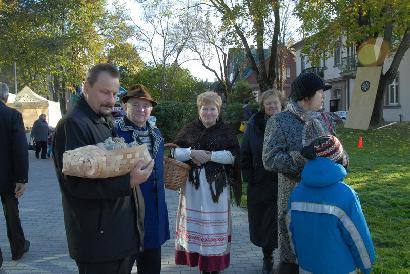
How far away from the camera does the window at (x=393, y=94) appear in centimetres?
3594

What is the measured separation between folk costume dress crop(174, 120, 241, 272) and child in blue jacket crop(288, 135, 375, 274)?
1.68 metres

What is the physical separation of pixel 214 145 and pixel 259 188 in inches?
28.0

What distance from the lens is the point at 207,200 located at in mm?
4703

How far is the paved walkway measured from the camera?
520 cm

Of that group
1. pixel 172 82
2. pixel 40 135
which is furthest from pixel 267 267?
pixel 172 82

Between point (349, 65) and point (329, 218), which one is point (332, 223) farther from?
point (349, 65)

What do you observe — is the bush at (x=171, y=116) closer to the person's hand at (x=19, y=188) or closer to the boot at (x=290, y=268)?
the person's hand at (x=19, y=188)

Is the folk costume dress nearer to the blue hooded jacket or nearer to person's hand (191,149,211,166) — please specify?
person's hand (191,149,211,166)

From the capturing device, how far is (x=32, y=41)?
2089 cm

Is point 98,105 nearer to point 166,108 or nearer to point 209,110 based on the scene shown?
point 209,110

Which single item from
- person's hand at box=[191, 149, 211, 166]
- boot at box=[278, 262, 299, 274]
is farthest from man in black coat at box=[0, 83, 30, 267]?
boot at box=[278, 262, 299, 274]

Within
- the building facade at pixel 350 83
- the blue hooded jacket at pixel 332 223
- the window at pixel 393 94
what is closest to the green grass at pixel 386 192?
the blue hooded jacket at pixel 332 223

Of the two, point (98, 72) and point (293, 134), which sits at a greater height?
point (98, 72)

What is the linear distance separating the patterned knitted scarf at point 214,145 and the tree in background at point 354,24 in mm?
14966
